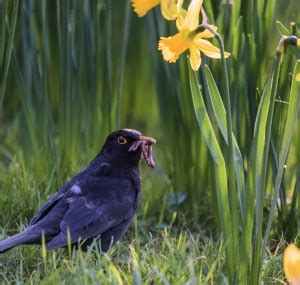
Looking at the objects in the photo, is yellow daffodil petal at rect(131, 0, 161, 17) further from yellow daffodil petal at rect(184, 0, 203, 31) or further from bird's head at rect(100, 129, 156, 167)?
bird's head at rect(100, 129, 156, 167)

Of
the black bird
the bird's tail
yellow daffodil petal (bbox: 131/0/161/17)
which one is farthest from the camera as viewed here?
the black bird

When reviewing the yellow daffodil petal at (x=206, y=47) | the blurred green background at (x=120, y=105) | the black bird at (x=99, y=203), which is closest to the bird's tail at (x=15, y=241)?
the black bird at (x=99, y=203)

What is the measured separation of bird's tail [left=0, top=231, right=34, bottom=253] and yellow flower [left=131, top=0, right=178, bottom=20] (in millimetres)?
890

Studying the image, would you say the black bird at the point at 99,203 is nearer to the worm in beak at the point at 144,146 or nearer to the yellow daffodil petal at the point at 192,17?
the worm in beak at the point at 144,146

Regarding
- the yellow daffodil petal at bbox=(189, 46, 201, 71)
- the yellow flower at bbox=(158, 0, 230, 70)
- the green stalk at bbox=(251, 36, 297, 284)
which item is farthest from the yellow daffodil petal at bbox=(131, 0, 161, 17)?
the green stalk at bbox=(251, 36, 297, 284)

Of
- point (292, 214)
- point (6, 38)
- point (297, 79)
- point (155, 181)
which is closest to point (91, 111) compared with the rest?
point (155, 181)

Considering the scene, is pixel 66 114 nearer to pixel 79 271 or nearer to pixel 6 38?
pixel 6 38

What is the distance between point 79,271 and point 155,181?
161cm

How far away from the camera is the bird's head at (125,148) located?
3395mm

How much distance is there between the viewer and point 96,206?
10.5ft

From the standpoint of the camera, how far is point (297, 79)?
8.32ft

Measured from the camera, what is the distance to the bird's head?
339cm

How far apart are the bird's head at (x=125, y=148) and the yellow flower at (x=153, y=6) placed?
987 millimetres

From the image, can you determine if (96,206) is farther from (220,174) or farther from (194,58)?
(194,58)
